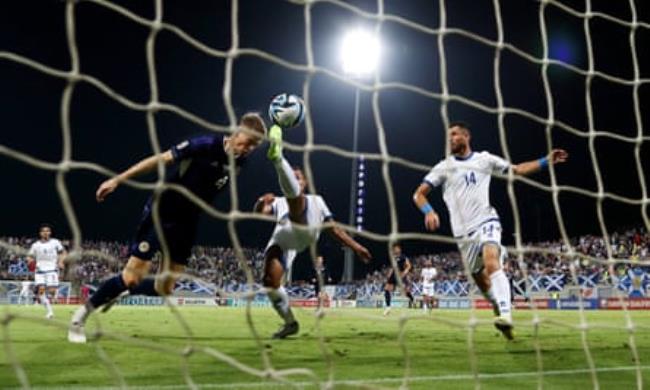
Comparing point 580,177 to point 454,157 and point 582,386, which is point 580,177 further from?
point 582,386

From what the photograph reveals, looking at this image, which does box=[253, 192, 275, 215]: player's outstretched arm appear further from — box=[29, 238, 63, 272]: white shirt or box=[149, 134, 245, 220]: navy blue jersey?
box=[29, 238, 63, 272]: white shirt

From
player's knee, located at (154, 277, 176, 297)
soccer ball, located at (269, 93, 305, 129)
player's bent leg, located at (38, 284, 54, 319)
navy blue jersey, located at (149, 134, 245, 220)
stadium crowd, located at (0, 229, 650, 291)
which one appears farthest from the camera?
stadium crowd, located at (0, 229, 650, 291)

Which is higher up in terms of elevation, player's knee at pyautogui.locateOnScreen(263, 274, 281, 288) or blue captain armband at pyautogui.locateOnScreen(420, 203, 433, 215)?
blue captain armband at pyautogui.locateOnScreen(420, 203, 433, 215)

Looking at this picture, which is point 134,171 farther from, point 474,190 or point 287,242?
point 474,190

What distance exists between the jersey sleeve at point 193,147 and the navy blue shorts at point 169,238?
1.89ft

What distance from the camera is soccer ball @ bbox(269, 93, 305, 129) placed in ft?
18.8

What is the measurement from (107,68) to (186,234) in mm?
38381

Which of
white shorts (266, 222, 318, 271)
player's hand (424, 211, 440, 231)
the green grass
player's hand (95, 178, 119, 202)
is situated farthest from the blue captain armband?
player's hand (95, 178, 119, 202)

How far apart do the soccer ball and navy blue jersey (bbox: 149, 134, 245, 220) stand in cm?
45

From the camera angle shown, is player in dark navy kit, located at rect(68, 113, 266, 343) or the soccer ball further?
the soccer ball

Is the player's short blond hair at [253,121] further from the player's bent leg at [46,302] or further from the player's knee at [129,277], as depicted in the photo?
the player's bent leg at [46,302]

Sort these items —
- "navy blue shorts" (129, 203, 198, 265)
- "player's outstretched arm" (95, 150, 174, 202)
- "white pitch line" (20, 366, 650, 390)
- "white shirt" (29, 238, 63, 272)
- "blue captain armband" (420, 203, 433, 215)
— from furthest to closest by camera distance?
"white shirt" (29, 238, 63, 272)
"blue captain armband" (420, 203, 433, 215)
"navy blue shorts" (129, 203, 198, 265)
"player's outstretched arm" (95, 150, 174, 202)
"white pitch line" (20, 366, 650, 390)

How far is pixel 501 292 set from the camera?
6469mm

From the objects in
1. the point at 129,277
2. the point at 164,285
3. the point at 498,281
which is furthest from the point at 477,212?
the point at 164,285
